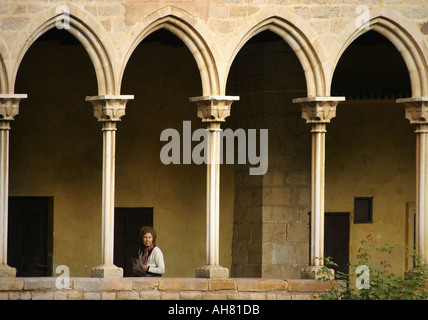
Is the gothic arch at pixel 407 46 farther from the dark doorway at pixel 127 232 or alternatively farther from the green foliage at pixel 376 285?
the dark doorway at pixel 127 232

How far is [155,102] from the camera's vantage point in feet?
53.1

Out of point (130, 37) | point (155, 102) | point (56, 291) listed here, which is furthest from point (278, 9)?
point (56, 291)

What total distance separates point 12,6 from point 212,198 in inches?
116

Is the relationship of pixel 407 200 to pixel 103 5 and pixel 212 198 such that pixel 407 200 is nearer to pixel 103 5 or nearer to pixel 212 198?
pixel 212 198

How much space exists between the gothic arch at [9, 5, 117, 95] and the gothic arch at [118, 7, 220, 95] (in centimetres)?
17

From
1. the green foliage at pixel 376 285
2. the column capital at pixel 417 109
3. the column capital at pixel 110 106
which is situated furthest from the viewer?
the column capital at pixel 417 109

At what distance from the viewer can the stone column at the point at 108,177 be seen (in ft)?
44.3

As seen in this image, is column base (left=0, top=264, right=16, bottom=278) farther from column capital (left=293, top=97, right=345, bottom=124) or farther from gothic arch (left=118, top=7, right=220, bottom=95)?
column capital (left=293, top=97, right=345, bottom=124)

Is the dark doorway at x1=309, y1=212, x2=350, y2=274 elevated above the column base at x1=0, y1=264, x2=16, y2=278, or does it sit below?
above

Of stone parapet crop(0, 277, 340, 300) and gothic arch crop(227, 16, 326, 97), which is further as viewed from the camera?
gothic arch crop(227, 16, 326, 97)

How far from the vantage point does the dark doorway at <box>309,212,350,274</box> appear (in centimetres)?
1653

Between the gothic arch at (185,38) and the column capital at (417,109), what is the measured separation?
2.18 m

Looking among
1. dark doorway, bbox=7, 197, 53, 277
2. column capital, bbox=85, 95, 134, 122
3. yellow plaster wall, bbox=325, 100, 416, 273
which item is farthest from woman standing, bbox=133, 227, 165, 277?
yellow plaster wall, bbox=325, 100, 416, 273

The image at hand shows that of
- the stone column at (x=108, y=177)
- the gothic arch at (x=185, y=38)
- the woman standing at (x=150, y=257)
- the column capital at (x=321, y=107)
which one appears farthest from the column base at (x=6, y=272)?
the column capital at (x=321, y=107)
